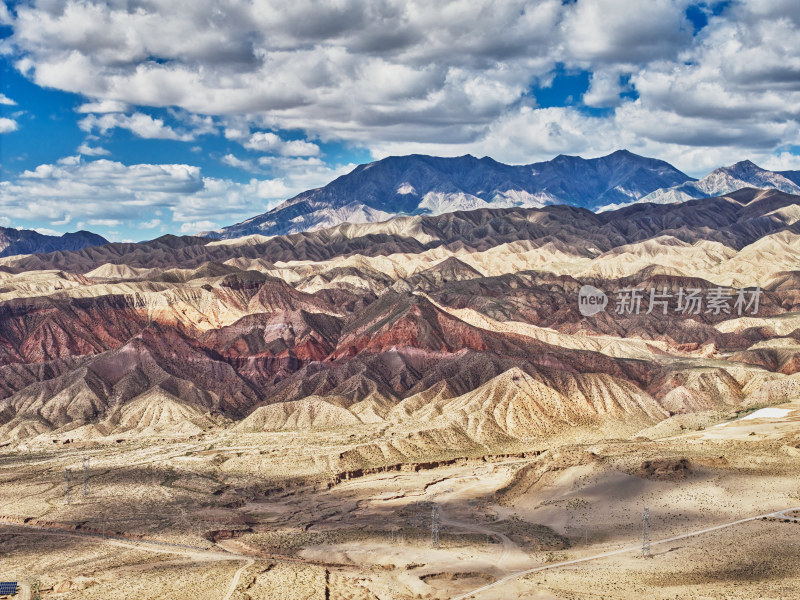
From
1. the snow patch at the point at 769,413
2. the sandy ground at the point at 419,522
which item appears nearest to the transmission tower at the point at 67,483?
the sandy ground at the point at 419,522

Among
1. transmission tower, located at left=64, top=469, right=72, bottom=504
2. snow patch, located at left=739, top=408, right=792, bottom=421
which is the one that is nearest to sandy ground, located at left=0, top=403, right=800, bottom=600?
snow patch, located at left=739, top=408, right=792, bottom=421

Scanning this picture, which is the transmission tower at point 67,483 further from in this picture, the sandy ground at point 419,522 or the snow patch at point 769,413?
the snow patch at point 769,413

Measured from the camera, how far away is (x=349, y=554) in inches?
3669

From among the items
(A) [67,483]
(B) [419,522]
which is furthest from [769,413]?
(A) [67,483]

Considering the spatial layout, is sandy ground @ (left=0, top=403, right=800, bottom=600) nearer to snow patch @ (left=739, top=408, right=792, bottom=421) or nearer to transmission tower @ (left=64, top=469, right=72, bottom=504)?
snow patch @ (left=739, top=408, right=792, bottom=421)

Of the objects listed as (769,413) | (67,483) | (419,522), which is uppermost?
(67,483)

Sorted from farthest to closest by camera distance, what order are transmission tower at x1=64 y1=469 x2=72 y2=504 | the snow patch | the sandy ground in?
the snow patch
transmission tower at x1=64 y1=469 x2=72 y2=504
the sandy ground

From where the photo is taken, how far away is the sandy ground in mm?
79500

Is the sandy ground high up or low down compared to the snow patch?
down

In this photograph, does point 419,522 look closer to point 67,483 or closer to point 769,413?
point 67,483

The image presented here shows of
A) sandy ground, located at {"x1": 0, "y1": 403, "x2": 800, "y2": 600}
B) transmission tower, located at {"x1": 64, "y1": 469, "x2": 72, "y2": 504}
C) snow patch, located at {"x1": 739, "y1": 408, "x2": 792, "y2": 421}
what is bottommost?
sandy ground, located at {"x1": 0, "y1": 403, "x2": 800, "y2": 600}

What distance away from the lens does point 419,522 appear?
107500 millimetres

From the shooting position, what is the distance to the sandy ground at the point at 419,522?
7950 cm

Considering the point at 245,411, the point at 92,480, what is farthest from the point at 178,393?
the point at 92,480
